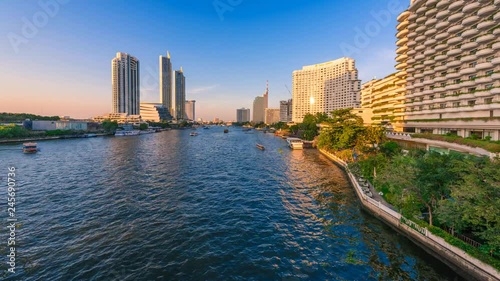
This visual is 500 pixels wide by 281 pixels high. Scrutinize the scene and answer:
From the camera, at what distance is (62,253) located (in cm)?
2105

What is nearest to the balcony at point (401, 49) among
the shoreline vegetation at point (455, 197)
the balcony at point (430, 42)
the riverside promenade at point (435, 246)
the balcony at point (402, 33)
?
the balcony at point (402, 33)

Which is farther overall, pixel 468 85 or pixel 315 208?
pixel 468 85

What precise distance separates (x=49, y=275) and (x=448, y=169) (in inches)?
1480

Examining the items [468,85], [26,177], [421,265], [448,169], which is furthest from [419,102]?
[26,177]

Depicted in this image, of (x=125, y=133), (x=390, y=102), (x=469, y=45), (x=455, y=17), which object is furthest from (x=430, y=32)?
(x=125, y=133)

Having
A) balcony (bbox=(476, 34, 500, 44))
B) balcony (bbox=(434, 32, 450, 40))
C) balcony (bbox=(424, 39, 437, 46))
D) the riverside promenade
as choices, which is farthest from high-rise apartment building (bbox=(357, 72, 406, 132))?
the riverside promenade

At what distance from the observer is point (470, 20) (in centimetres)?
5453

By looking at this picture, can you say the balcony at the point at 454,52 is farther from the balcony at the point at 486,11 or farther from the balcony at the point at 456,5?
the balcony at the point at 456,5

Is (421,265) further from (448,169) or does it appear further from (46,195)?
(46,195)

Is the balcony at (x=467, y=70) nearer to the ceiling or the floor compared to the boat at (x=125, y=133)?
nearer to the ceiling

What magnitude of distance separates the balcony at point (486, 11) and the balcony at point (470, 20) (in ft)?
3.66

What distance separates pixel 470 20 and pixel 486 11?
369cm

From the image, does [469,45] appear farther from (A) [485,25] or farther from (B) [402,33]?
(B) [402,33]

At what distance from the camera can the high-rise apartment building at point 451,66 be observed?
49156 mm
